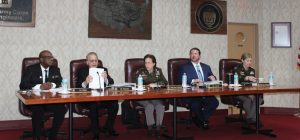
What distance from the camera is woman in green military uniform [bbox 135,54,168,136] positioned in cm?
419

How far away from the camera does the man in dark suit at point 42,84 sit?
3740 millimetres

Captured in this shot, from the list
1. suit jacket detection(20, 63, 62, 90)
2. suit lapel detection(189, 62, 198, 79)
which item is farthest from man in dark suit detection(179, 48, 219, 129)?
suit jacket detection(20, 63, 62, 90)

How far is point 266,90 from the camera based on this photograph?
3.79 m

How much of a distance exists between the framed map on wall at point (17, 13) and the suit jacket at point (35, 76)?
1.04 metres

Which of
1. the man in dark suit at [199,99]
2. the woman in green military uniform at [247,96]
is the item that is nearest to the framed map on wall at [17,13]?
the man in dark suit at [199,99]

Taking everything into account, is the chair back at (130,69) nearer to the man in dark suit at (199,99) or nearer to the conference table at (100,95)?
the man in dark suit at (199,99)

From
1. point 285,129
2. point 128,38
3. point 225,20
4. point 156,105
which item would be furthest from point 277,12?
point 156,105

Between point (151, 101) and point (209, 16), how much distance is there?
8.23 ft

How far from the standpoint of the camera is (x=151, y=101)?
4.33 metres

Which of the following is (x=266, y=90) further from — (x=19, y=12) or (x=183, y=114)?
(x=19, y=12)

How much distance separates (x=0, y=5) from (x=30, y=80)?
1.41 metres

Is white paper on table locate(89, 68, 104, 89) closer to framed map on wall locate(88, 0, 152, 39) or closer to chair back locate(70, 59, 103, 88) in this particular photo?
chair back locate(70, 59, 103, 88)

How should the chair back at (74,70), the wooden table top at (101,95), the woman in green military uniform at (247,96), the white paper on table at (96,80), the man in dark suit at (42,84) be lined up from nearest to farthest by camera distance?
1. the wooden table top at (101,95)
2. the white paper on table at (96,80)
3. the man in dark suit at (42,84)
4. the chair back at (74,70)
5. the woman in green military uniform at (247,96)

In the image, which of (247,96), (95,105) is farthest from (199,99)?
(95,105)
